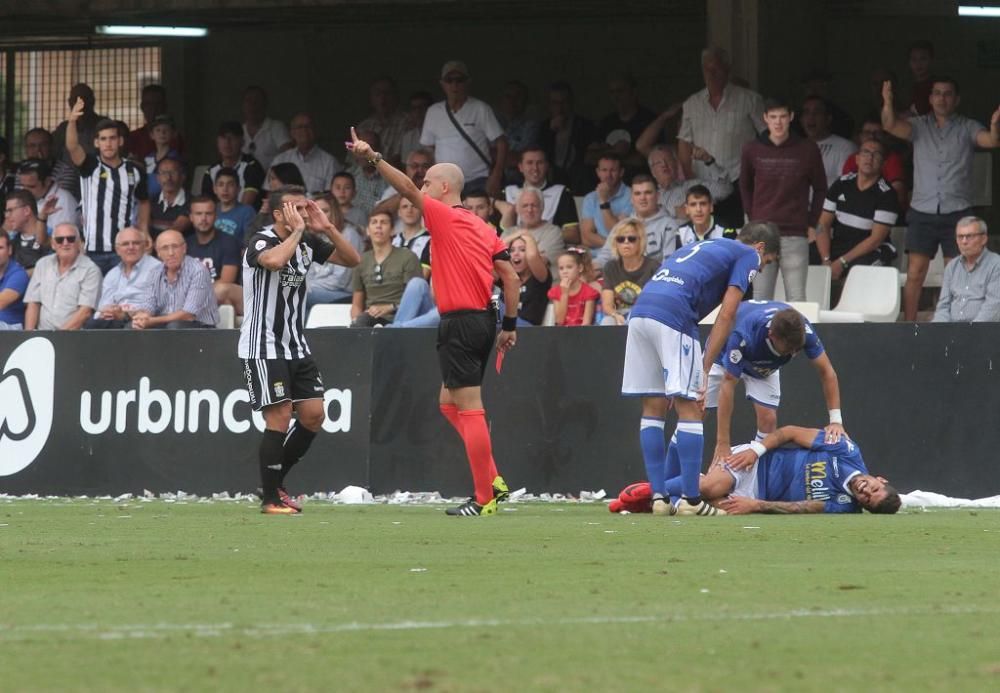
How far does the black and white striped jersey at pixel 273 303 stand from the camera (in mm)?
10609

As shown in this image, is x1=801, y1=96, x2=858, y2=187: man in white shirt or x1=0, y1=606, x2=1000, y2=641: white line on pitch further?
x1=801, y1=96, x2=858, y2=187: man in white shirt

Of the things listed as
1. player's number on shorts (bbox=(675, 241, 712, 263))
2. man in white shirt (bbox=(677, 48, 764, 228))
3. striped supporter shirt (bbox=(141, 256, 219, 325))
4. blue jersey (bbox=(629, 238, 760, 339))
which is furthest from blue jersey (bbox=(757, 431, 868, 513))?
striped supporter shirt (bbox=(141, 256, 219, 325))

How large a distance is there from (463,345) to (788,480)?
2243 mm

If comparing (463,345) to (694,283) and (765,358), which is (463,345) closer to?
(694,283)

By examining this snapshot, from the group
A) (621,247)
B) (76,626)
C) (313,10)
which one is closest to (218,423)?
(621,247)

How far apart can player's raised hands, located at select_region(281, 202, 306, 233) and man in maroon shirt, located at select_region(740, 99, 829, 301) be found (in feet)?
17.3

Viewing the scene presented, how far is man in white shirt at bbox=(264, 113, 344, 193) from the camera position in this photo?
18.1 metres

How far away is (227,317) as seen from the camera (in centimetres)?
1569

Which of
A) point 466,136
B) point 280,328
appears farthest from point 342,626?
point 466,136

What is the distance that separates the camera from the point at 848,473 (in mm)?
10594

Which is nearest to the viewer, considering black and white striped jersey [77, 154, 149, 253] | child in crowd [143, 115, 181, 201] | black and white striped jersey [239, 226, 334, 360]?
black and white striped jersey [239, 226, 334, 360]

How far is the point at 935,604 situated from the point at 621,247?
818 cm

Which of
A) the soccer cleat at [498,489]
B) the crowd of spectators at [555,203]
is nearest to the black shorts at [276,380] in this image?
the soccer cleat at [498,489]

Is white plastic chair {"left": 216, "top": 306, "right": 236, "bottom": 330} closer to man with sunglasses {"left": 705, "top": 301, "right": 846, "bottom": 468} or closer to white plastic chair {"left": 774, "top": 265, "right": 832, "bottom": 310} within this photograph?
white plastic chair {"left": 774, "top": 265, "right": 832, "bottom": 310}
